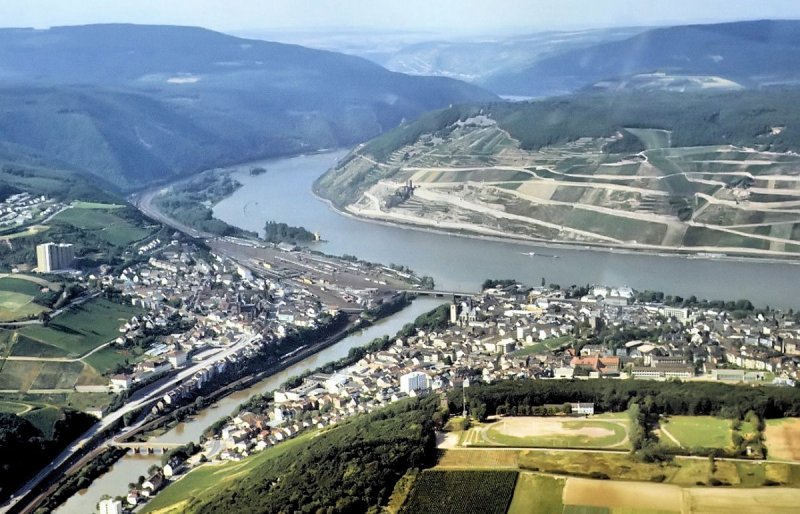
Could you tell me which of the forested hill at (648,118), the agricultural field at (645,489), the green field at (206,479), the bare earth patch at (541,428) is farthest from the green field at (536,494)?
the forested hill at (648,118)

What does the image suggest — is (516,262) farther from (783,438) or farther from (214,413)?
(783,438)

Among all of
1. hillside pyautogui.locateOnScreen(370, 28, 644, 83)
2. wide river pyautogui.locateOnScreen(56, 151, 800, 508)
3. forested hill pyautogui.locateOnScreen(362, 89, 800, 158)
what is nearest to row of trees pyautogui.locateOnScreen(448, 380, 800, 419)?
wide river pyautogui.locateOnScreen(56, 151, 800, 508)

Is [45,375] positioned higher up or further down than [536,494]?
further down

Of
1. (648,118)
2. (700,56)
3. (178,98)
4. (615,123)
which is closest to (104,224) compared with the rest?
(615,123)

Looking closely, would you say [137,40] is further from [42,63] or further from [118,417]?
[118,417]

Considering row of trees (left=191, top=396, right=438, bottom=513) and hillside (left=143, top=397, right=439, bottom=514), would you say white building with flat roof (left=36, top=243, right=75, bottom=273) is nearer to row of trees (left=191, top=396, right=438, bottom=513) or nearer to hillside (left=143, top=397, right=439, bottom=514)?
hillside (left=143, top=397, right=439, bottom=514)

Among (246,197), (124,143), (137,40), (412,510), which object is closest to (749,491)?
(412,510)
